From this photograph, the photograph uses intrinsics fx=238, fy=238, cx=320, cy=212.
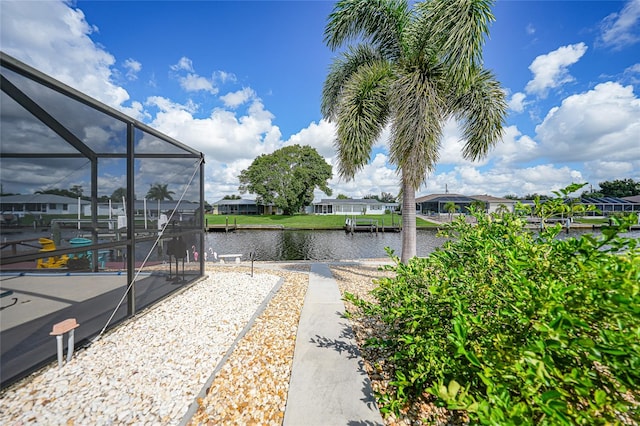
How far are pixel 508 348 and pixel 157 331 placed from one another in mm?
4284

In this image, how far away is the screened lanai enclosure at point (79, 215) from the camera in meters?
2.59

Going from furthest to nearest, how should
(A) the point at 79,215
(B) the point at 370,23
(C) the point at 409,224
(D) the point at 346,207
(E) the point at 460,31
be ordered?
(D) the point at 346,207 → (C) the point at 409,224 → (B) the point at 370,23 → (E) the point at 460,31 → (A) the point at 79,215

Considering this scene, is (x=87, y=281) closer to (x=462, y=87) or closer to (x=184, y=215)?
(x=184, y=215)

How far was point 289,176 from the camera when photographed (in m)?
36.7

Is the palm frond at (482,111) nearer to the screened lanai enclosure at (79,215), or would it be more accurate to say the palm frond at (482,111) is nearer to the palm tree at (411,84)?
the palm tree at (411,84)

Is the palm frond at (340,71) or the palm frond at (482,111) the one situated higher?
the palm frond at (340,71)

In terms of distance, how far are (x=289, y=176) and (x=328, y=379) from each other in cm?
3524

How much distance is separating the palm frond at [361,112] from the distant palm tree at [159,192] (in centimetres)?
390

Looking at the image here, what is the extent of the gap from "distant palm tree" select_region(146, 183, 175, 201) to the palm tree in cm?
390

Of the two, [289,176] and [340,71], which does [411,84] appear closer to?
[340,71]

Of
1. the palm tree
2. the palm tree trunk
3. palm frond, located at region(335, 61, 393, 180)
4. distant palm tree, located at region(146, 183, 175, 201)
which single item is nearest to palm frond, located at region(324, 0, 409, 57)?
the palm tree

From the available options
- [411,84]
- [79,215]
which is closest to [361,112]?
[411,84]

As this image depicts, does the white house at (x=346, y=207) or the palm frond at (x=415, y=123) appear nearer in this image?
the palm frond at (x=415, y=123)

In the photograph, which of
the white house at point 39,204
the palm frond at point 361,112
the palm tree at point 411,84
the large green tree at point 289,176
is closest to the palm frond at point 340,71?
the palm tree at point 411,84
